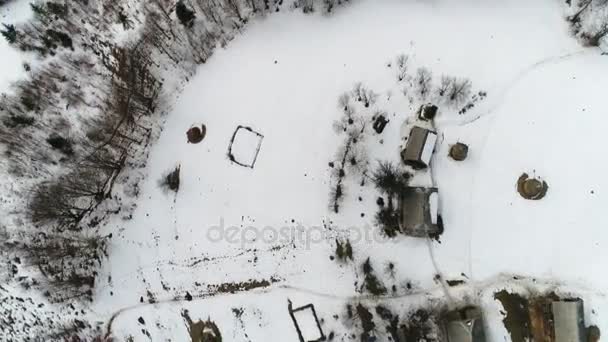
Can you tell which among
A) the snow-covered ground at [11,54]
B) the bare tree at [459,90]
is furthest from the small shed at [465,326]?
the snow-covered ground at [11,54]

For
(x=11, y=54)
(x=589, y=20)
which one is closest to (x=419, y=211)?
(x=589, y=20)

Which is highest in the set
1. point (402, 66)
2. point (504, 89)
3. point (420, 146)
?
point (402, 66)

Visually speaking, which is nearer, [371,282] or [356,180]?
[371,282]

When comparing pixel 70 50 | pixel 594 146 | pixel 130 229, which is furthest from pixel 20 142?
pixel 594 146

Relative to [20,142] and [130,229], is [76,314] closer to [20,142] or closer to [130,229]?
[130,229]

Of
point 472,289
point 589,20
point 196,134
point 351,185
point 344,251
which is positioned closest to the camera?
point 472,289

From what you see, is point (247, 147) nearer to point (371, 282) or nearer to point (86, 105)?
point (86, 105)

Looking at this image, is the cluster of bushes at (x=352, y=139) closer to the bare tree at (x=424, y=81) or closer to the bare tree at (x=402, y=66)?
the bare tree at (x=402, y=66)
